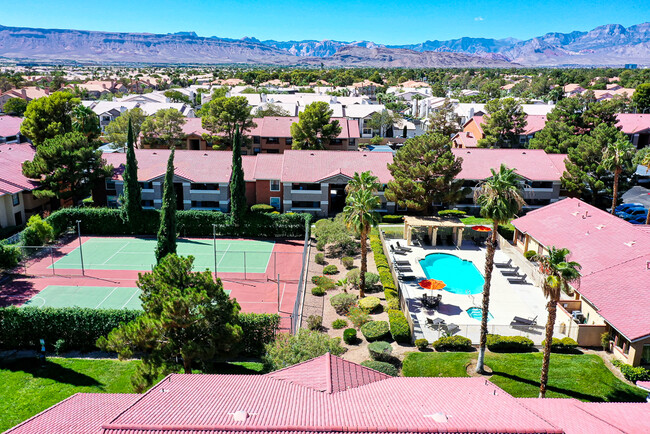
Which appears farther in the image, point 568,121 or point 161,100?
point 161,100

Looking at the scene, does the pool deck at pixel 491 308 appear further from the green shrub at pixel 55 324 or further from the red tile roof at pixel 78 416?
the red tile roof at pixel 78 416

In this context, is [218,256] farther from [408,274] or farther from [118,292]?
[408,274]

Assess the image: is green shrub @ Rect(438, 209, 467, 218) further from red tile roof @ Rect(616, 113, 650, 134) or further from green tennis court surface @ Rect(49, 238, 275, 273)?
red tile roof @ Rect(616, 113, 650, 134)

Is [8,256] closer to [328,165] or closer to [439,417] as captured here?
[328,165]

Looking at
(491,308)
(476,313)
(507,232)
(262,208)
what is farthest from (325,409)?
(262,208)

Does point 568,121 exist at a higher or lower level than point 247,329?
higher

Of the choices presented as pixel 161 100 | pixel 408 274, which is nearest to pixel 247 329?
pixel 408 274
